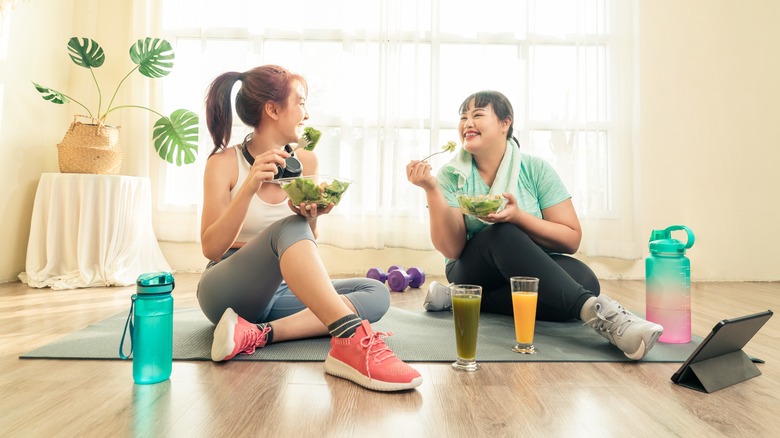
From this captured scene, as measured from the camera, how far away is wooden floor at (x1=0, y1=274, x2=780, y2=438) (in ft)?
3.39

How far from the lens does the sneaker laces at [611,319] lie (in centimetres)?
155

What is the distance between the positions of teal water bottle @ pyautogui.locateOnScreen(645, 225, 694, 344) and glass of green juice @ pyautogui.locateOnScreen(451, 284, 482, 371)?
2.21 feet

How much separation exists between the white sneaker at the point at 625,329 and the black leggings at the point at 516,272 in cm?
9

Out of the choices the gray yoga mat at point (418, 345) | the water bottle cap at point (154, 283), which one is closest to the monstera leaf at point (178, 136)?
the gray yoga mat at point (418, 345)

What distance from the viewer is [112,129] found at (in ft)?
11.0

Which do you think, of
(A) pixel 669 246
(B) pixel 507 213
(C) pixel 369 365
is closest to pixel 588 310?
(A) pixel 669 246

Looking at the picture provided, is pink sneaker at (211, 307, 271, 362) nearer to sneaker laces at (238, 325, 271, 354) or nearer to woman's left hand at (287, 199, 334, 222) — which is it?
sneaker laces at (238, 325, 271, 354)

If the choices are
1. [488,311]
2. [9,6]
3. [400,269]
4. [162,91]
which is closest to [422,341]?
[488,311]

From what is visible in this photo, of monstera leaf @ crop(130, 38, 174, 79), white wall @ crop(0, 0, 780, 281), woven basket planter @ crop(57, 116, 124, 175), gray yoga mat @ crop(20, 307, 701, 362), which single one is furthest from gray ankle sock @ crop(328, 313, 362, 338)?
monstera leaf @ crop(130, 38, 174, 79)

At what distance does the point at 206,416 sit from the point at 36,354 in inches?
30.1

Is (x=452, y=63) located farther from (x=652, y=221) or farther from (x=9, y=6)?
(x=9, y=6)

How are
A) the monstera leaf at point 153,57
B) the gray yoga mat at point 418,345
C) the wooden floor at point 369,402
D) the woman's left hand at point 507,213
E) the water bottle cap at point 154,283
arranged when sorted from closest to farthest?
the wooden floor at point 369,402, the water bottle cap at point 154,283, the gray yoga mat at point 418,345, the woman's left hand at point 507,213, the monstera leaf at point 153,57

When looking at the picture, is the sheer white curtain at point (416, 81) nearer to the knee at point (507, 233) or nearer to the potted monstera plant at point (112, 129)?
the potted monstera plant at point (112, 129)

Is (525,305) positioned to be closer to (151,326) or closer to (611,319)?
(611,319)
